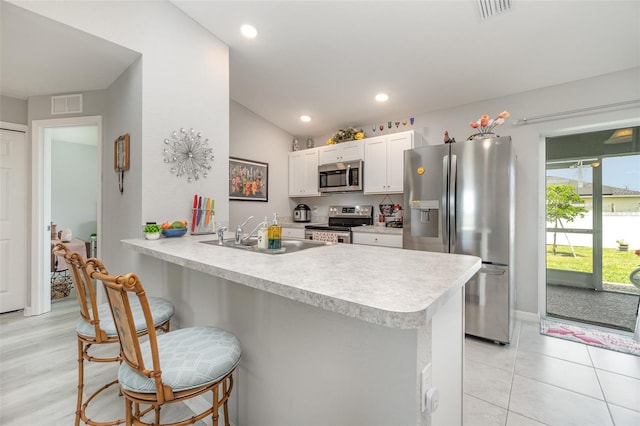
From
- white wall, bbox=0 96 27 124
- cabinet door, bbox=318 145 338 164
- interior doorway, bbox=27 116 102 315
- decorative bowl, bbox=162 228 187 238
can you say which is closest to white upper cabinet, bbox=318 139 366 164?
cabinet door, bbox=318 145 338 164

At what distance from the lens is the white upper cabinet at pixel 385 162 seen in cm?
355

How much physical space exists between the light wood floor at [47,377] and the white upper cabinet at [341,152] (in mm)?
3348

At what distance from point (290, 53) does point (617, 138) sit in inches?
140

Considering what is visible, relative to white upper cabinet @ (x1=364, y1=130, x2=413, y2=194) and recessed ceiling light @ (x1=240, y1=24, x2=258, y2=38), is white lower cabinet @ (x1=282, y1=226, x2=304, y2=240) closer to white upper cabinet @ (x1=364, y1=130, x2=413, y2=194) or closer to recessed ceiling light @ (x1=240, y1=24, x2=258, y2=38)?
white upper cabinet @ (x1=364, y1=130, x2=413, y2=194)

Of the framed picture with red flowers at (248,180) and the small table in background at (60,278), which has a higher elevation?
the framed picture with red flowers at (248,180)

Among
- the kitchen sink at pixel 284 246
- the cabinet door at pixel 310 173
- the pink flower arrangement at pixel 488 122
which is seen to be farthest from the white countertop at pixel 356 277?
the cabinet door at pixel 310 173

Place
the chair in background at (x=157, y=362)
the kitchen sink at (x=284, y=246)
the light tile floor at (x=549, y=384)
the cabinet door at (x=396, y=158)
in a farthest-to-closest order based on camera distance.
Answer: the cabinet door at (x=396, y=158)
the light tile floor at (x=549, y=384)
the kitchen sink at (x=284, y=246)
the chair in background at (x=157, y=362)

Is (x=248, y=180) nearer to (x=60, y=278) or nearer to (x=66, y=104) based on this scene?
(x=66, y=104)

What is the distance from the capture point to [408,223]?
9.94ft

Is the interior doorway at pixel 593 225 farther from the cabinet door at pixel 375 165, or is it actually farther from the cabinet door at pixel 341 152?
the cabinet door at pixel 341 152

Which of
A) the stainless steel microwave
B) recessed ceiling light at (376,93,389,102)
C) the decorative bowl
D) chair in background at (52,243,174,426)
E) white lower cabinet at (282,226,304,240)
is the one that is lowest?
chair in background at (52,243,174,426)

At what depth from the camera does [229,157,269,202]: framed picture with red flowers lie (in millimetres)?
4031

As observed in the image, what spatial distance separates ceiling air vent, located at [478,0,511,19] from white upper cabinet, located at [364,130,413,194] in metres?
1.45

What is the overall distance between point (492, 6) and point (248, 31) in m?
2.13
